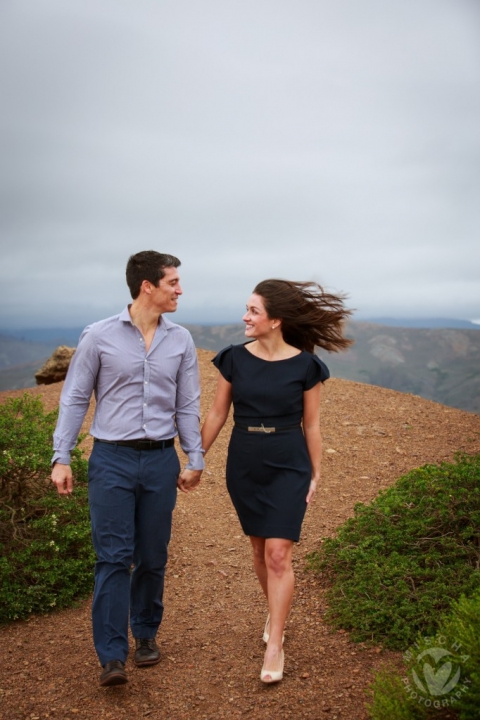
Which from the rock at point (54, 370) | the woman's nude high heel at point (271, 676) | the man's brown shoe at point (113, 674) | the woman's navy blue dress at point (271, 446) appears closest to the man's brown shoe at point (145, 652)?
the man's brown shoe at point (113, 674)

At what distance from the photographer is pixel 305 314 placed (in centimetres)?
461

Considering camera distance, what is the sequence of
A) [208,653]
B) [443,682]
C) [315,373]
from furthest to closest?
[208,653] → [315,373] → [443,682]

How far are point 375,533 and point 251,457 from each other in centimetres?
208

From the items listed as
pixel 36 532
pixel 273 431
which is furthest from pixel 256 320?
pixel 36 532

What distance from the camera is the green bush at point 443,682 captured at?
2953 mm

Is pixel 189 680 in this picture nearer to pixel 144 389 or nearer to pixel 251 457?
pixel 251 457

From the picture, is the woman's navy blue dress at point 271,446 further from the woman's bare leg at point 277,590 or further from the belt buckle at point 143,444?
the belt buckle at point 143,444

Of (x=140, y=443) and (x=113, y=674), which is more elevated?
(x=140, y=443)

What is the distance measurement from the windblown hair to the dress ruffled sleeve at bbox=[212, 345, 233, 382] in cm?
38

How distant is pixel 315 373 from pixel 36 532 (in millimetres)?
2858

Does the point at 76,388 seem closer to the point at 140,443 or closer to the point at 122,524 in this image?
the point at 140,443

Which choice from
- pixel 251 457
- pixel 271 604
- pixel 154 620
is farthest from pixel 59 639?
pixel 251 457

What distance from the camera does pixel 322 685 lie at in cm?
421

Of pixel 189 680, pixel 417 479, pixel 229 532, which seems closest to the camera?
pixel 189 680
